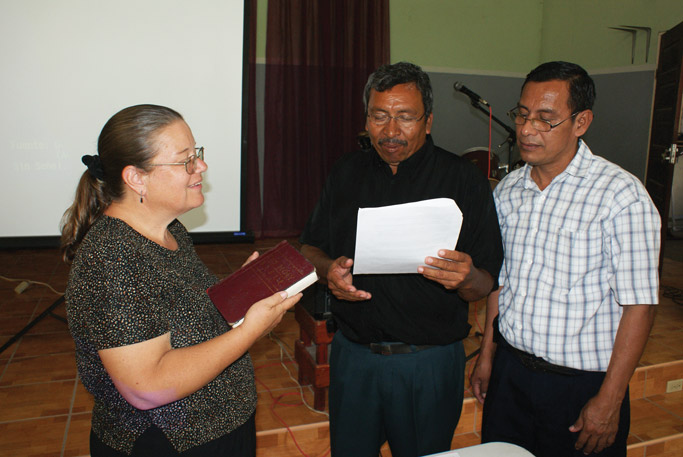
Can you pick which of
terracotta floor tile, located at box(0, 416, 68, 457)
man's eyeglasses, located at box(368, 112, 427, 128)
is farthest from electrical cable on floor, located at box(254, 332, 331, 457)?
man's eyeglasses, located at box(368, 112, 427, 128)

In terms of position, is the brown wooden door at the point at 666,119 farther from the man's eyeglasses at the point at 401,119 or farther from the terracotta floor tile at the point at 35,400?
the terracotta floor tile at the point at 35,400

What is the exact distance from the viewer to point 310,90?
5.64 m

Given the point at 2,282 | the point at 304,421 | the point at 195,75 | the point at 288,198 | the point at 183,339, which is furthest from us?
the point at 288,198

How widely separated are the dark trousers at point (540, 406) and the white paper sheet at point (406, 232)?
50 centimetres

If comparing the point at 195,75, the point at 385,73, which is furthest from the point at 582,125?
the point at 195,75

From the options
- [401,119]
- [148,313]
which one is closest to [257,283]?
[148,313]

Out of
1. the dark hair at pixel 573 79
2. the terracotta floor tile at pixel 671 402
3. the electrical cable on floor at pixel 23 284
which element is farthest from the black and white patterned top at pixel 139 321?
the electrical cable on floor at pixel 23 284

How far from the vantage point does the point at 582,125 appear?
4.50 ft

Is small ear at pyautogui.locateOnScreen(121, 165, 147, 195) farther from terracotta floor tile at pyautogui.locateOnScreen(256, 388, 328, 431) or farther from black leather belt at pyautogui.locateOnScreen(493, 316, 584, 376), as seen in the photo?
terracotta floor tile at pyautogui.locateOnScreen(256, 388, 328, 431)

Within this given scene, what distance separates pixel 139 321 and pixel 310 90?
16.5ft

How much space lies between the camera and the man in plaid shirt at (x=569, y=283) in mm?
1251

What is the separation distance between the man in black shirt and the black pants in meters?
0.36

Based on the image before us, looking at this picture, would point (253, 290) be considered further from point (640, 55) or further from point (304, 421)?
point (640, 55)

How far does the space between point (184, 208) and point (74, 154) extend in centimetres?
178
